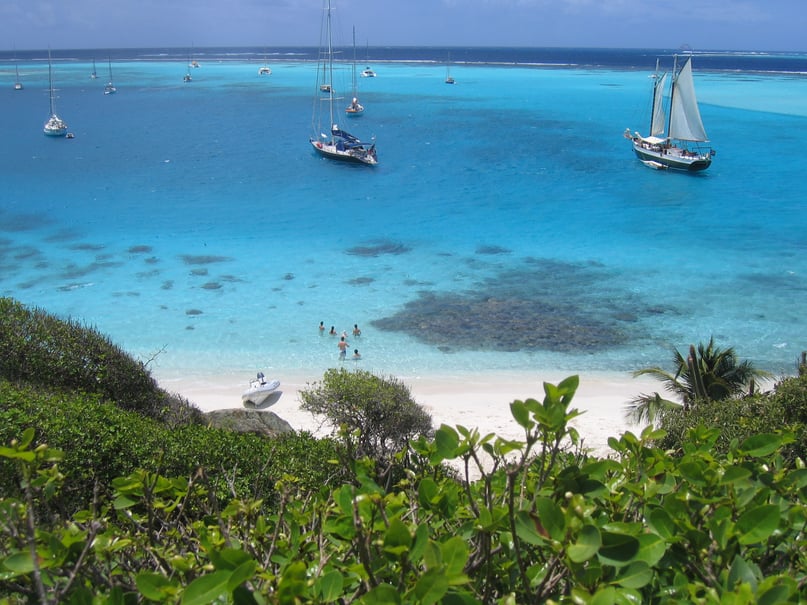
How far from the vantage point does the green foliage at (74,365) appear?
1068 centimetres

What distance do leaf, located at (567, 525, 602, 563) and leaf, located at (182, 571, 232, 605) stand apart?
0.89m

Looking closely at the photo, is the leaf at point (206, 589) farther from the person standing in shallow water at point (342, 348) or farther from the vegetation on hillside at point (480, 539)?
the person standing in shallow water at point (342, 348)

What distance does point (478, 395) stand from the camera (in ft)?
52.0

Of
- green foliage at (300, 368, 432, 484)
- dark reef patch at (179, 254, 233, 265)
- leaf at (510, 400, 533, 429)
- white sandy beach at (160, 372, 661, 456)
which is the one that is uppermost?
leaf at (510, 400, 533, 429)

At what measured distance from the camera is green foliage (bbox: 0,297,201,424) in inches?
420

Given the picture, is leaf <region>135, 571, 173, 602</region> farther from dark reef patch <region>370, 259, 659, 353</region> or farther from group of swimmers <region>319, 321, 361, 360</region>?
dark reef patch <region>370, 259, 659, 353</region>

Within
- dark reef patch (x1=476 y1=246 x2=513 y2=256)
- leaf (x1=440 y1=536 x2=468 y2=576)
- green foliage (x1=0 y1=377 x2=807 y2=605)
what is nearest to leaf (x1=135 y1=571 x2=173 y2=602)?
green foliage (x1=0 y1=377 x2=807 y2=605)

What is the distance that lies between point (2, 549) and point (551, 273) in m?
23.7

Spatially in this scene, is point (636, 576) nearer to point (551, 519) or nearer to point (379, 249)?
point (551, 519)

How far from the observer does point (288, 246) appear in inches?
1146

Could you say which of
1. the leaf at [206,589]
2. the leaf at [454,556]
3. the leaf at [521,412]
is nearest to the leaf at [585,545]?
the leaf at [454,556]

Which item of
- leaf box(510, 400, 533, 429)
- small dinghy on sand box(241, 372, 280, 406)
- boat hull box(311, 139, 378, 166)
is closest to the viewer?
leaf box(510, 400, 533, 429)

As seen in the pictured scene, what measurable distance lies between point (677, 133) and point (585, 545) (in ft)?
169

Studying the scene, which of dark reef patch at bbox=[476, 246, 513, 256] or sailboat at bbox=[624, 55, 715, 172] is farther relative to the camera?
sailboat at bbox=[624, 55, 715, 172]
